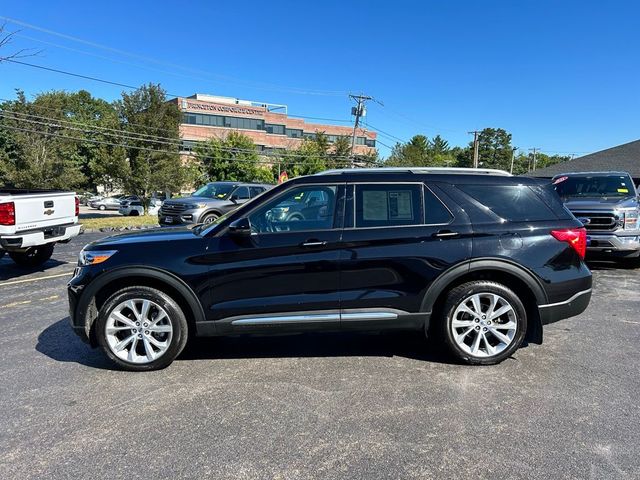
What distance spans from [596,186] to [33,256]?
454 inches

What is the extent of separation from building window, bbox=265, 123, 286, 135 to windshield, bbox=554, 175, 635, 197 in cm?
6881

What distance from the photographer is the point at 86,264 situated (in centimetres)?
404

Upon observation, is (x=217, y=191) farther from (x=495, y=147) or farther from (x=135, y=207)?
(x=495, y=147)

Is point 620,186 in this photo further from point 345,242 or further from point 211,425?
point 211,425

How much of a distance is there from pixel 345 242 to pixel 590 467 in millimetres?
2295

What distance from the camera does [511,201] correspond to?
4.25 meters

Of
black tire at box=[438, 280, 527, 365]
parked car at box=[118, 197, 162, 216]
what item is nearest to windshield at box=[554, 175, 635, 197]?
black tire at box=[438, 280, 527, 365]

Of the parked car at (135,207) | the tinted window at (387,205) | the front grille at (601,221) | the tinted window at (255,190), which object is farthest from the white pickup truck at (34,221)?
the parked car at (135,207)

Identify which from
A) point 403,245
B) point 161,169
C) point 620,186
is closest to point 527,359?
point 403,245

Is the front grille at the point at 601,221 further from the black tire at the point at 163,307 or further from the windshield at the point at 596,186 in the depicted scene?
the black tire at the point at 163,307

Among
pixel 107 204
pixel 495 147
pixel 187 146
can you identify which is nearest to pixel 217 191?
pixel 107 204

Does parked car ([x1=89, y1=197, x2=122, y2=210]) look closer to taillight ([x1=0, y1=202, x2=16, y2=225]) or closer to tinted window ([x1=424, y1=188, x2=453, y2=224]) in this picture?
taillight ([x1=0, y1=202, x2=16, y2=225])

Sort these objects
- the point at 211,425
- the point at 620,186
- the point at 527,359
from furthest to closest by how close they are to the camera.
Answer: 1. the point at 620,186
2. the point at 527,359
3. the point at 211,425

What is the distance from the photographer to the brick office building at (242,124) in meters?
66.1
